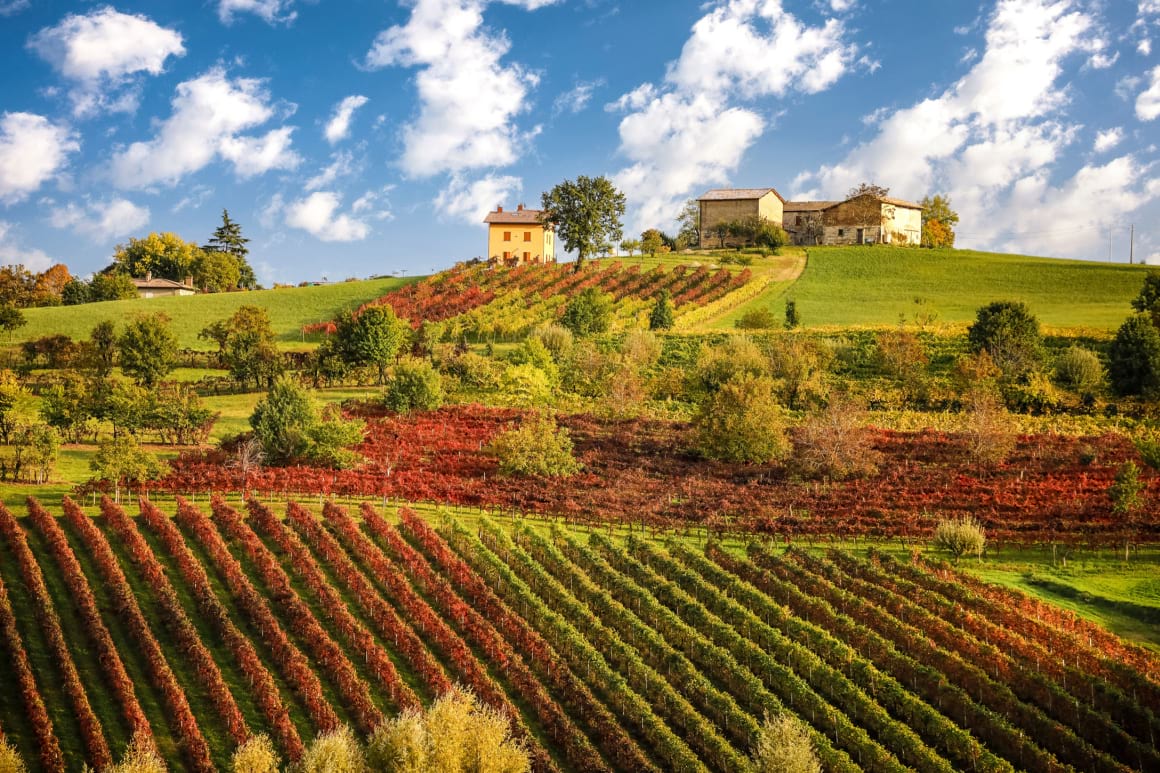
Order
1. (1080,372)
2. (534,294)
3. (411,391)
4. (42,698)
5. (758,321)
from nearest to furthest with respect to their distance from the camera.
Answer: (42,698) → (411,391) → (1080,372) → (758,321) → (534,294)

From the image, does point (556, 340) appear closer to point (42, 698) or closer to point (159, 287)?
point (42, 698)

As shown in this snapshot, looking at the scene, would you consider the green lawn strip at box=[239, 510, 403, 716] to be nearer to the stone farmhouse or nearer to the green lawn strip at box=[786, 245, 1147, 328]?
the green lawn strip at box=[786, 245, 1147, 328]

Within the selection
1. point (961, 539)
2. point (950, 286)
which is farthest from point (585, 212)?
point (961, 539)

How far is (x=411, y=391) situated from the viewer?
62.9 m

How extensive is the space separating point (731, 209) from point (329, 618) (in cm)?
10684

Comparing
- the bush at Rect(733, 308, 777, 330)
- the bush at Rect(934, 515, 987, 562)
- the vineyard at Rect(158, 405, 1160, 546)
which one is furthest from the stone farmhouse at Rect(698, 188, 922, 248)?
the bush at Rect(934, 515, 987, 562)

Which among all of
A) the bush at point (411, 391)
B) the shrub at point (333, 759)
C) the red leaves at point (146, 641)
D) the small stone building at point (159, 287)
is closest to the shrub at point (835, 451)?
the bush at point (411, 391)

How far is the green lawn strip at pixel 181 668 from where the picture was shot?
2722 centimetres

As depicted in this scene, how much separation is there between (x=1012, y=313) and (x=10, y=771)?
67925 millimetres

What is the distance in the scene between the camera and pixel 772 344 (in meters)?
75.9

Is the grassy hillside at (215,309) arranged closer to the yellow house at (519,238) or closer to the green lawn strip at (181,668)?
the yellow house at (519,238)

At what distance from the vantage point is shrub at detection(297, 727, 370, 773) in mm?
22578

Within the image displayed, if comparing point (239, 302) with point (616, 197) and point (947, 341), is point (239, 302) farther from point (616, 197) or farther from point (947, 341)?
point (947, 341)

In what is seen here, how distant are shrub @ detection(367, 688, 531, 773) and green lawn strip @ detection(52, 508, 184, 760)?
7260 mm
